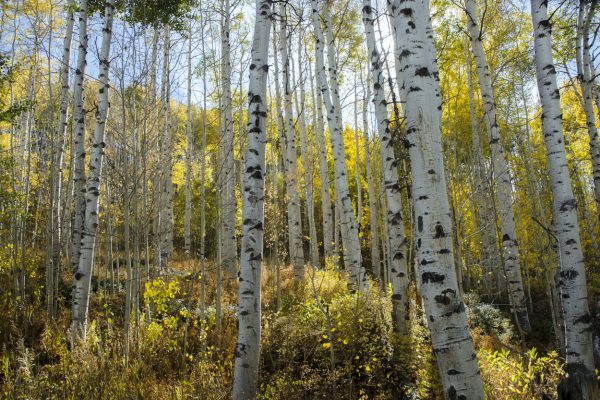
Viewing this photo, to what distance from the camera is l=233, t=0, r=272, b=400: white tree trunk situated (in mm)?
3615

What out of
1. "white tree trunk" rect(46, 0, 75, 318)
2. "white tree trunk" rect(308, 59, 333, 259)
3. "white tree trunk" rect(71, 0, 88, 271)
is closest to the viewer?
"white tree trunk" rect(71, 0, 88, 271)

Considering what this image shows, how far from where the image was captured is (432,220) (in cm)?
250

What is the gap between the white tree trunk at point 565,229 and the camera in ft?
12.0

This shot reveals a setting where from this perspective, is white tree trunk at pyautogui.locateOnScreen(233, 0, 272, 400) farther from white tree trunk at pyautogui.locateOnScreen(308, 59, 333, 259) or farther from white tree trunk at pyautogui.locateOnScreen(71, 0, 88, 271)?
white tree trunk at pyautogui.locateOnScreen(308, 59, 333, 259)

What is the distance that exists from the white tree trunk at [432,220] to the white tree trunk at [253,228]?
70.0 inches

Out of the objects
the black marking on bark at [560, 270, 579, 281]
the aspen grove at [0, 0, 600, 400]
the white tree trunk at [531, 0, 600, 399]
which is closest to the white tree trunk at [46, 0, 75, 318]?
the aspen grove at [0, 0, 600, 400]

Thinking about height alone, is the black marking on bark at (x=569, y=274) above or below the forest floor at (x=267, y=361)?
above

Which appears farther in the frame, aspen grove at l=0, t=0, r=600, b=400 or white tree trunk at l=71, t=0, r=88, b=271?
white tree trunk at l=71, t=0, r=88, b=271

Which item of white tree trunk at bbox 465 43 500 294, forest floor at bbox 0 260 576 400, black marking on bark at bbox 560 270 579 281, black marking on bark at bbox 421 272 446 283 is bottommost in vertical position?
forest floor at bbox 0 260 576 400

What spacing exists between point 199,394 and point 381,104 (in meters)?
4.79

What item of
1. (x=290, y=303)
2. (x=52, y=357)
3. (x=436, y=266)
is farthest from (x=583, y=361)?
Result: (x=52, y=357)

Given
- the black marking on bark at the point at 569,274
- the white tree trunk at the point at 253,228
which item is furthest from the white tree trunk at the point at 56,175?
the black marking on bark at the point at 569,274

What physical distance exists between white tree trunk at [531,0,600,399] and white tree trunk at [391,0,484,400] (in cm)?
178

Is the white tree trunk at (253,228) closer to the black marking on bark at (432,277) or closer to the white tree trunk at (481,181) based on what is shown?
the black marking on bark at (432,277)
